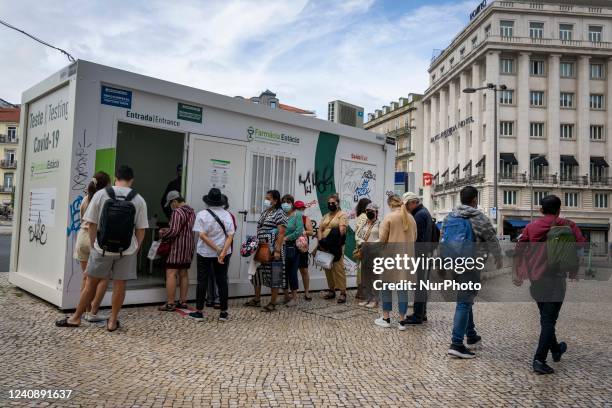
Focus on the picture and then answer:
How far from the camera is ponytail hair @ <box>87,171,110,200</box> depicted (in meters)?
6.16

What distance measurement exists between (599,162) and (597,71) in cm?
960

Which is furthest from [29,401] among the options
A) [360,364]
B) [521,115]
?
[521,115]

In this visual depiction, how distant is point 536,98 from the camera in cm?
5097

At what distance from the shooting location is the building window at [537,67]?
169 feet

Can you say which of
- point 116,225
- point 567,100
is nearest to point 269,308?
point 116,225

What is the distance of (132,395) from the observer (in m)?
3.90

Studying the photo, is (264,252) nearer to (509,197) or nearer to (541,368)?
(541,368)

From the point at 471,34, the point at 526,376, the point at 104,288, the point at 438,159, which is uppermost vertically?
the point at 471,34

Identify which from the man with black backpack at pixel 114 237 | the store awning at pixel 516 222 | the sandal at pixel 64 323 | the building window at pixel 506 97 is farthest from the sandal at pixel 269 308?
the building window at pixel 506 97

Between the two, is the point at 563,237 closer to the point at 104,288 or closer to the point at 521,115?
the point at 104,288

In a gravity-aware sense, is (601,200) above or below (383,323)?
above

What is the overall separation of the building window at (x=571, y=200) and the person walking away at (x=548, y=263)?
5008 cm

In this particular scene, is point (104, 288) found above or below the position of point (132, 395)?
above

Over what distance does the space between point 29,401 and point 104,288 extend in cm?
244
